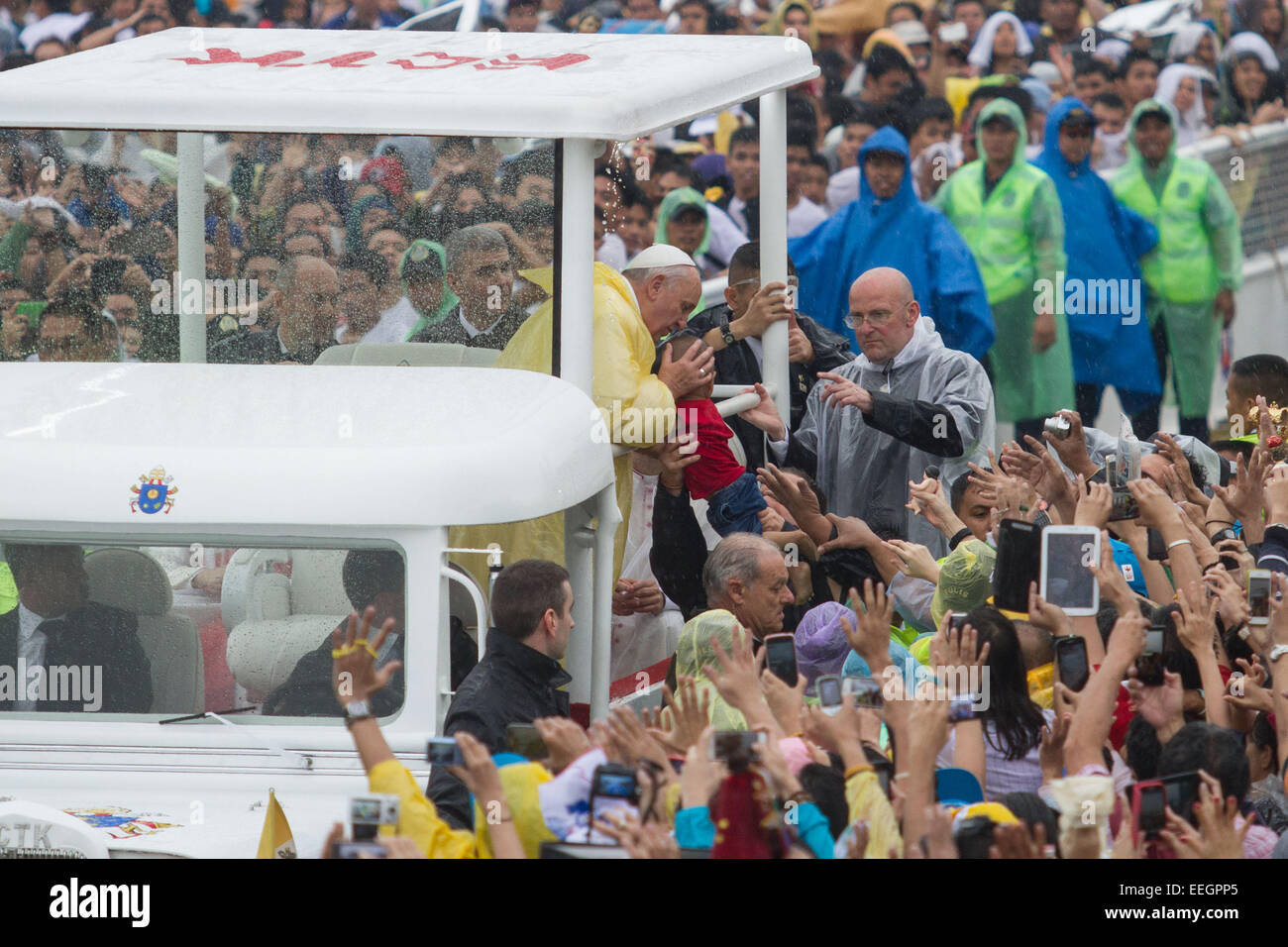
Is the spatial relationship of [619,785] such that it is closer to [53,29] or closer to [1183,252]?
[1183,252]

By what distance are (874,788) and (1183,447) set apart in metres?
3.40

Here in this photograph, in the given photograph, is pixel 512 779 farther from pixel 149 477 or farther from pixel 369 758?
pixel 149 477

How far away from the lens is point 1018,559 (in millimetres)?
5086

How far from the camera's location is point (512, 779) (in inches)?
153

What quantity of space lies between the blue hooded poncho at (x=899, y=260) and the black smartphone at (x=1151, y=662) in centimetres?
395

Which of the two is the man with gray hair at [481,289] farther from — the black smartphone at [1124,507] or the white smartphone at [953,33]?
the white smartphone at [953,33]

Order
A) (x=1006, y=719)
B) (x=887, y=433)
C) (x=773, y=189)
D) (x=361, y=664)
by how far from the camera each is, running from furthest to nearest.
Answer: (x=773, y=189) → (x=887, y=433) → (x=1006, y=719) → (x=361, y=664)

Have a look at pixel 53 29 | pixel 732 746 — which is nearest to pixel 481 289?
pixel 732 746

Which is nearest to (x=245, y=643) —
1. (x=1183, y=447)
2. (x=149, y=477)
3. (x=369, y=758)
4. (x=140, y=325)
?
(x=149, y=477)

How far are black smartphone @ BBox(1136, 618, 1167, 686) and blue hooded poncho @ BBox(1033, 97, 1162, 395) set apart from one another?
196 inches

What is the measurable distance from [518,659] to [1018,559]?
4.55ft

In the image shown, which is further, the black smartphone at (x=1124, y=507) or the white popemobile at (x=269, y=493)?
the black smartphone at (x=1124, y=507)

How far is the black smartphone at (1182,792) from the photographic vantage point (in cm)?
381

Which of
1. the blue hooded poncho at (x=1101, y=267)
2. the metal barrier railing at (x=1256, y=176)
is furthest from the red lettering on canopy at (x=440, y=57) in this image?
the metal barrier railing at (x=1256, y=176)
